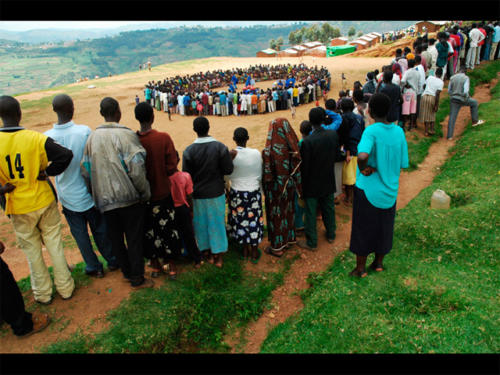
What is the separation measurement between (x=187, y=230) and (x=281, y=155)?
149 cm

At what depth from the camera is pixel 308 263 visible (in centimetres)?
452

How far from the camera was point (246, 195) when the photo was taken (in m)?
4.13

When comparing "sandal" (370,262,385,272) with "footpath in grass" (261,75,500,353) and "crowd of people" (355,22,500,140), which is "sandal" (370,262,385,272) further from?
"crowd of people" (355,22,500,140)

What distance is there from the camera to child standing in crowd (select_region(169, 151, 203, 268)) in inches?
144

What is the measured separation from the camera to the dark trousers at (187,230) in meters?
3.80

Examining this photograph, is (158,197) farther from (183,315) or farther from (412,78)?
(412,78)

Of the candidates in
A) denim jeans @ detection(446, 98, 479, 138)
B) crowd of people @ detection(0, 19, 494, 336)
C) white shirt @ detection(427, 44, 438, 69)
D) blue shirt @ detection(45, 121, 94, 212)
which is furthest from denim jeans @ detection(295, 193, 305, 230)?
white shirt @ detection(427, 44, 438, 69)

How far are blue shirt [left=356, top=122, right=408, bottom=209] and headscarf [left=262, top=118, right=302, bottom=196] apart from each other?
1115mm

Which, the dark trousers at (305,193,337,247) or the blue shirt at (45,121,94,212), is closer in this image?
the blue shirt at (45,121,94,212)

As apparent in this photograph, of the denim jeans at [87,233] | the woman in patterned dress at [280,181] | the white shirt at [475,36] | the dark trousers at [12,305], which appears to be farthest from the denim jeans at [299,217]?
the white shirt at [475,36]

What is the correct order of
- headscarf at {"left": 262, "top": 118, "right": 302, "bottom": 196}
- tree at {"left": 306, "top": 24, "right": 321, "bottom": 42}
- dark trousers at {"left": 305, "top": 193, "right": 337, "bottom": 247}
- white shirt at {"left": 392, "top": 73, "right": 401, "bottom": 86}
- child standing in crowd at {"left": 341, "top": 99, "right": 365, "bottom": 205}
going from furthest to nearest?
tree at {"left": 306, "top": 24, "right": 321, "bottom": 42}
white shirt at {"left": 392, "top": 73, "right": 401, "bottom": 86}
child standing in crowd at {"left": 341, "top": 99, "right": 365, "bottom": 205}
dark trousers at {"left": 305, "top": 193, "right": 337, "bottom": 247}
headscarf at {"left": 262, "top": 118, "right": 302, "bottom": 196}
